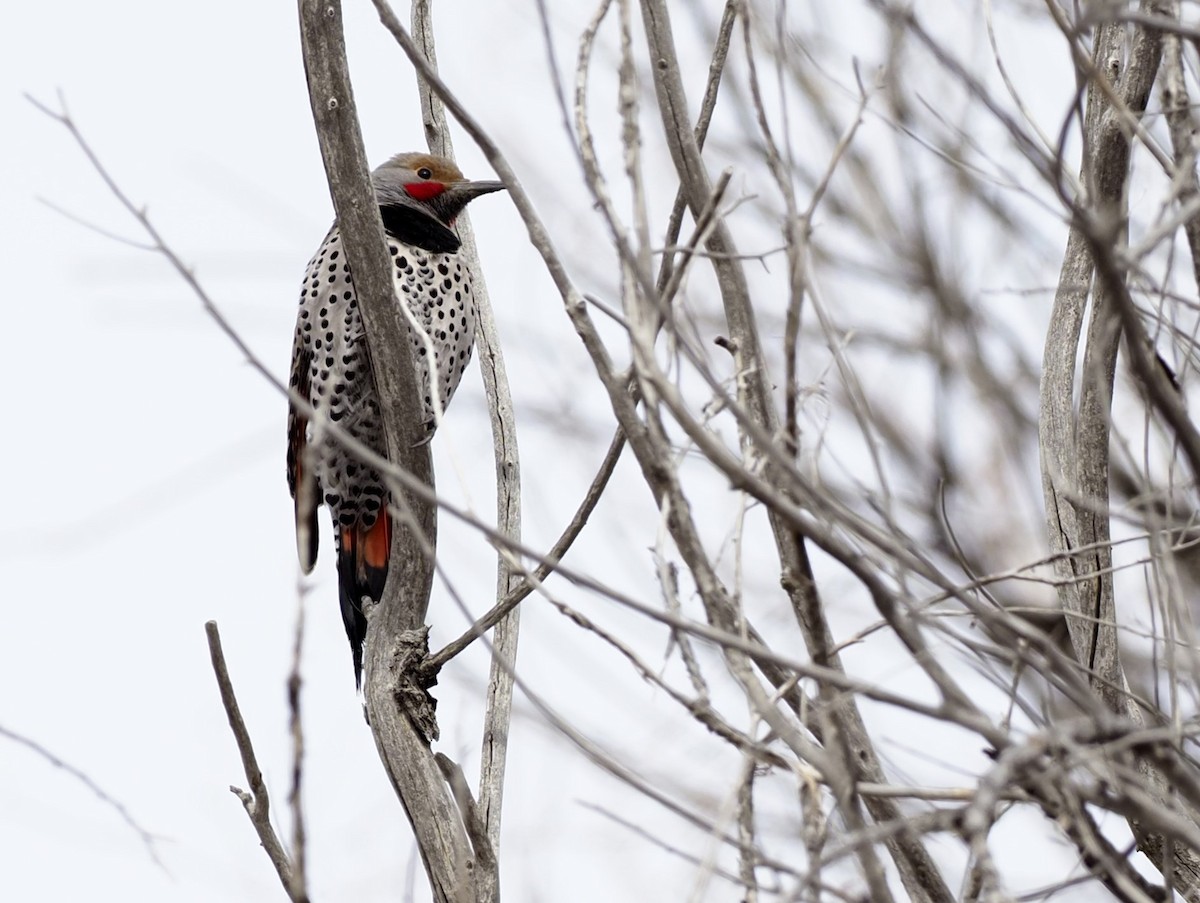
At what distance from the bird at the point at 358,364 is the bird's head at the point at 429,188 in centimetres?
4

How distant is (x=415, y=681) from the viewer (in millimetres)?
2951

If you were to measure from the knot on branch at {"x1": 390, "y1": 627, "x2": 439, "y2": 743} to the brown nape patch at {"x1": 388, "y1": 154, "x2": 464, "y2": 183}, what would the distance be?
1.84m

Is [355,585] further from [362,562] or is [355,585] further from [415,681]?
[415,681]

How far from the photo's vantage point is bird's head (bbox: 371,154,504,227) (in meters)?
4.64

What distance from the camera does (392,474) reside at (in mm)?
1582

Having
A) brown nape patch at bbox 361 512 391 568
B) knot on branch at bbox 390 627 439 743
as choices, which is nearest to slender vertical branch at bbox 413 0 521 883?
knot on branch at bbox 390 627 439 743

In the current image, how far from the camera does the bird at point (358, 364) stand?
4.19 m

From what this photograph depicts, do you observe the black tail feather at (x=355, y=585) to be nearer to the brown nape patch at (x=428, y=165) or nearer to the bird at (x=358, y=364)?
the bird at (x=358, y=364)

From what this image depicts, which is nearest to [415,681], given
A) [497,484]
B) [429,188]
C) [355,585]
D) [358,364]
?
[497,484]

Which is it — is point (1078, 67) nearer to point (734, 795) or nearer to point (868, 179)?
point (734, 795)

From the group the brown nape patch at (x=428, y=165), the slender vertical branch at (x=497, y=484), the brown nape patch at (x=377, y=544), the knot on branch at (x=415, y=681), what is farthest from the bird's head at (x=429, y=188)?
the knot on branch at (x=415, y=681)

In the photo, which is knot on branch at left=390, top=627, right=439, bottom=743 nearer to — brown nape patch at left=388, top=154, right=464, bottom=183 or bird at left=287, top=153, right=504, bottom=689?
bird at left=287, top=153, right=504, bottom=689

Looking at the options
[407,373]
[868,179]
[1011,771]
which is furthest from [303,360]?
[1011,771]

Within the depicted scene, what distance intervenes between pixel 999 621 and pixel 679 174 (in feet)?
3.35
